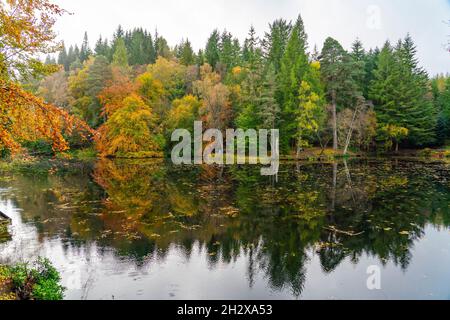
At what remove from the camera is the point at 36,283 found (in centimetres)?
789

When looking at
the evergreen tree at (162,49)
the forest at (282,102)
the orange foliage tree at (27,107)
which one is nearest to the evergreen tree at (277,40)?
the forest at (282,102)

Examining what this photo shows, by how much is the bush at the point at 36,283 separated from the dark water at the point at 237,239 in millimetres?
442

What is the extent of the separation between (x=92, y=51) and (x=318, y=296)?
358ft

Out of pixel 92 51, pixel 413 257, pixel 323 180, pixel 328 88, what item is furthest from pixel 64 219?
pixel 92 51

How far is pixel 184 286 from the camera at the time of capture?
346 inches

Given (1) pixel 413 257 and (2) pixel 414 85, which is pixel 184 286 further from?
(2) pixel 414 85

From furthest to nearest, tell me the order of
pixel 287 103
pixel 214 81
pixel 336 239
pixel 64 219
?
1. pixel 214 81
2. pixel 287 103
3. pixel 64 219
4. pixel 336 239

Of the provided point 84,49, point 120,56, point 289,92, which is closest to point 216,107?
point 289,92

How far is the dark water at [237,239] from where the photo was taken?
8820mm

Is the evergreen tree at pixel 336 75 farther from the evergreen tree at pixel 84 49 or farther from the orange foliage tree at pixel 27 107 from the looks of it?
the evergreen tree at pixel 84 49

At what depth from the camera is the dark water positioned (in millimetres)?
8820

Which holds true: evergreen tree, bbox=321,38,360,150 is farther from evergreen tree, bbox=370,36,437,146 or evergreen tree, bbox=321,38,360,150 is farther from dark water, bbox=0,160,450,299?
dark water, bbox=0,160,450,299

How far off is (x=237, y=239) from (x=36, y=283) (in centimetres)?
657

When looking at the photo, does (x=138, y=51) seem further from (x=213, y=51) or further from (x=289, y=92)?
(x=289, y=92)
